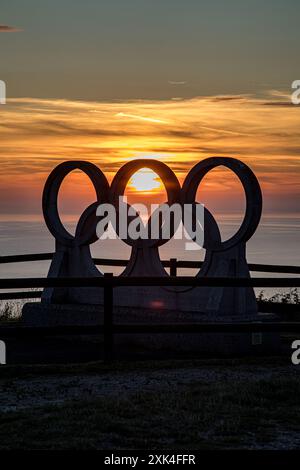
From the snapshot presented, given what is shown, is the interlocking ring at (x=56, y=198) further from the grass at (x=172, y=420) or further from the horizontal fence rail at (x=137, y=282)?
the grass at (x=172, y=420)

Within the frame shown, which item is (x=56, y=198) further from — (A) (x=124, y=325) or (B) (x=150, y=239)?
(A) (x=124, y=325)

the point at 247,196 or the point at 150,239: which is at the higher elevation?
the point at 247,196

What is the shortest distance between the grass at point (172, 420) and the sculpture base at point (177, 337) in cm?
460

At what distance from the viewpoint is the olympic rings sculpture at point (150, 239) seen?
17891mm

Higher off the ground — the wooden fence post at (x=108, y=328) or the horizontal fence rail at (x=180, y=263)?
the horizontal fence rail at (x=180, y=263)

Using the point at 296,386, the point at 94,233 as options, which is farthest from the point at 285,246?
the point at 296,386

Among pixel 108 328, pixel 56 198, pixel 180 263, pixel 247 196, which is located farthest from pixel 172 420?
pixel 180 263

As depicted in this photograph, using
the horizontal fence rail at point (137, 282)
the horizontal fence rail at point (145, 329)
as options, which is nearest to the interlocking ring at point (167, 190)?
the horizontal fence rail at point (137, 282)

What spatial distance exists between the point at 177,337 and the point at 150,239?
7.55ft

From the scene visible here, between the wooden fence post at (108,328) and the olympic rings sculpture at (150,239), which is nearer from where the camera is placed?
the wooden fence post at (108,328)

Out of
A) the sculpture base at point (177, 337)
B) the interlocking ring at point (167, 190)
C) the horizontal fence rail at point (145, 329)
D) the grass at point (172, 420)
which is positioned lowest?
the grass at point (172, 420)

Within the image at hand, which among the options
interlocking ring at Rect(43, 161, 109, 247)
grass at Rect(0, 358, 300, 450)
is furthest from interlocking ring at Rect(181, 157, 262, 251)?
grass at Rect(0, 358, 300, 450)

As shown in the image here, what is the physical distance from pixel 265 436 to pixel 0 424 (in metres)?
2.81

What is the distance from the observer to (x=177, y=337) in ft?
57.7
